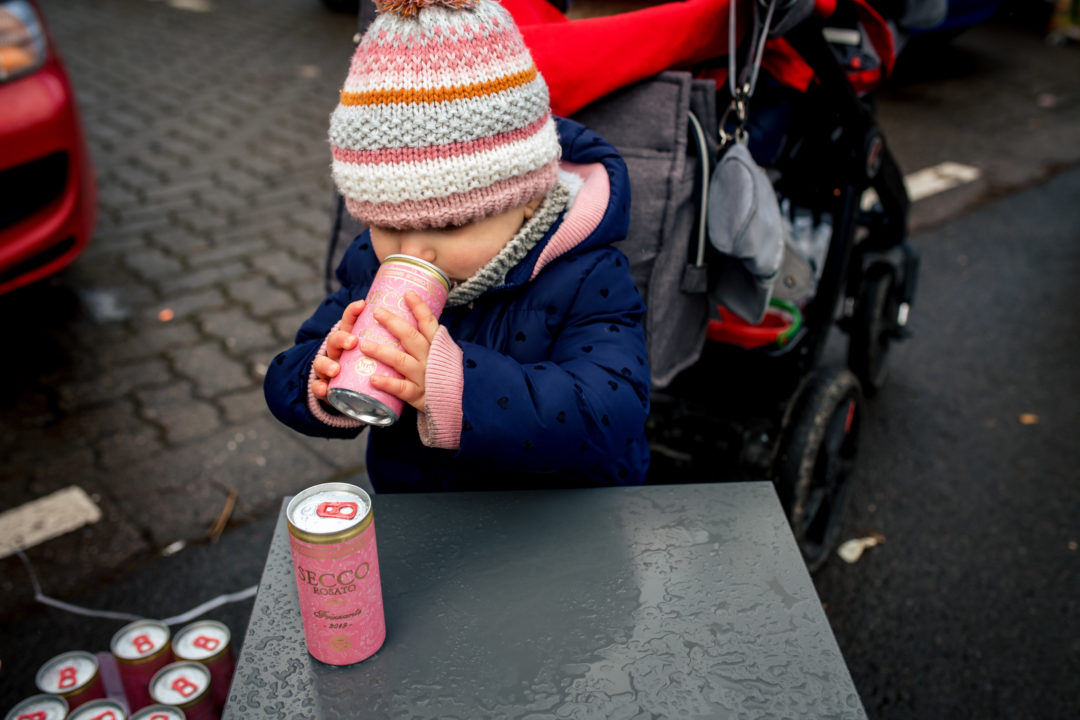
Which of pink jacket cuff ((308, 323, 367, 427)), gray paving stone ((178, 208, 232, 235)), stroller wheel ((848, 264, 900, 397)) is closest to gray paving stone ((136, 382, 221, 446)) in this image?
gray paving stone ((178, 208, 232, 235))

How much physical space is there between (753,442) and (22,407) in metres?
2.54

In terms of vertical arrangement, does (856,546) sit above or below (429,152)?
below

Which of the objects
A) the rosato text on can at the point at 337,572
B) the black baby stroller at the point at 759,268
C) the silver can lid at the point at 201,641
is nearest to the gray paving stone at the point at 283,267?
the black baby stroller at the point at 759,268

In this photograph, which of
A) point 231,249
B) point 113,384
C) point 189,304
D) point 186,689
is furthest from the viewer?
point 231,249

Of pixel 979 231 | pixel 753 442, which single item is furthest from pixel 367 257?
pixel 979 231

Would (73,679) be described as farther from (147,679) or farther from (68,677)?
(147,679)

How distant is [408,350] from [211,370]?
2.43 meters

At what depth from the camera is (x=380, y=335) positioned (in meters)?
1.10

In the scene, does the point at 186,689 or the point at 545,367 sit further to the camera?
the point at 186,689

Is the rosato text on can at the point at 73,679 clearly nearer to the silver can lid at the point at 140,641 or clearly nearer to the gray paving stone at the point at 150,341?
the silver can lid at the point at 140,641

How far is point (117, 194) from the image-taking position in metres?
4.71

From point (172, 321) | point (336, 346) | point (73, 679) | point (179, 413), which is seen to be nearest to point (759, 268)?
point (336, 346)

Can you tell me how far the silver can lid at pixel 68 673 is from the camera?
1490 millimetres

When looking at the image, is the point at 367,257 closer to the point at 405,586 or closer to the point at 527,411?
the point at 527,411
